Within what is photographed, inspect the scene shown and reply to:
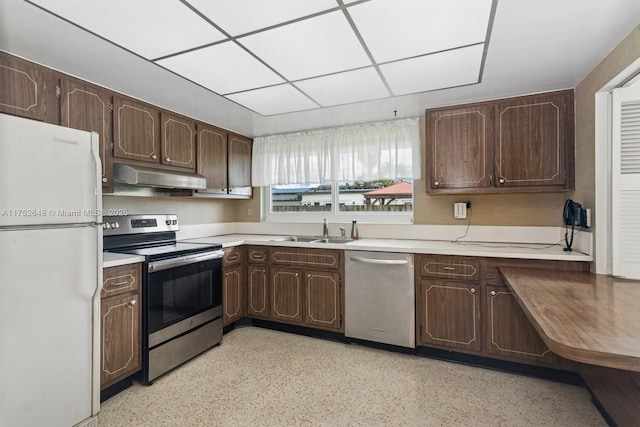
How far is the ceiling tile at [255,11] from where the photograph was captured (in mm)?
1483

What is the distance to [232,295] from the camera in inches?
127

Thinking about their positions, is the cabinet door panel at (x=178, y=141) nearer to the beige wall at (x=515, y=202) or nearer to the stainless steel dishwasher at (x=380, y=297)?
the beige wall at (x=515, y=202)

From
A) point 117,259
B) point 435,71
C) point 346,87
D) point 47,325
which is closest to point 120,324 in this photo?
point 117,259

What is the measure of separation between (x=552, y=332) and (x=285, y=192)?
333cm

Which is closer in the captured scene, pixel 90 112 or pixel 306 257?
pixel 90 112

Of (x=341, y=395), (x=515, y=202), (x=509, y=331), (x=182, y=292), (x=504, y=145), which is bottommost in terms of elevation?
(x=341, y=395)

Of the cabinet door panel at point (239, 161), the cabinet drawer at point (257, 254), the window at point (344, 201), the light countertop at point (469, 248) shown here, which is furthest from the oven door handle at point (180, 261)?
the window at point (344, 201)

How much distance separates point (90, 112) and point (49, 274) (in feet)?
4.09

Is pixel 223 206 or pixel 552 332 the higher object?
pixel 223 206

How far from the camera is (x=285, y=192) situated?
4160mm

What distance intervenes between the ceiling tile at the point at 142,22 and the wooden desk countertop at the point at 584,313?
2.11 meters

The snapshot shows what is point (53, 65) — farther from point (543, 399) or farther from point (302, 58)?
point (543, 399)

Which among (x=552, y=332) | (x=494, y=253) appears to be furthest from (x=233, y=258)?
(x=552, y=332)

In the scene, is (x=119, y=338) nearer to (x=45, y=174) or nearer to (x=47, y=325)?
(x=47, y=325)
